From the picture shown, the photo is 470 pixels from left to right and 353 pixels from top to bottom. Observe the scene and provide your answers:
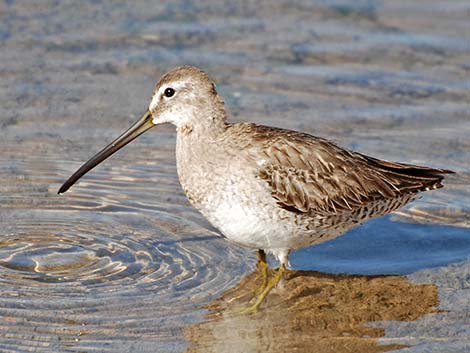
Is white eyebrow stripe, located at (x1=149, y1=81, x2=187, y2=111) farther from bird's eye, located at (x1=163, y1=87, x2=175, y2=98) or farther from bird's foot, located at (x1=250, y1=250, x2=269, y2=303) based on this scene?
bird's foot, located at (x1=250, y1=250, x2=269, y2=303)

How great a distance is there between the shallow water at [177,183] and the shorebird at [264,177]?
40 cm

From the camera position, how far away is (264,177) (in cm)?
609

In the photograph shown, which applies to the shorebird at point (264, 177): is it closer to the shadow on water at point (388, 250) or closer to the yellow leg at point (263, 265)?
the yellow leg at point (263, 265)

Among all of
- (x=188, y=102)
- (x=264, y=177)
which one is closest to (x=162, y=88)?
(x=188, y=102)

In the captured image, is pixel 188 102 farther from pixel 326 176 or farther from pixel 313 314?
pixel 313 314

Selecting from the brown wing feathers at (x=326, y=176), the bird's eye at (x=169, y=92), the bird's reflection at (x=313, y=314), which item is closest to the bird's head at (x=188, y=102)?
the bird's eye at (x=169, y=92)

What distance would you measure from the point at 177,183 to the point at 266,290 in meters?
1.63

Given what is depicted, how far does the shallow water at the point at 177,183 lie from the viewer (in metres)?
5.86

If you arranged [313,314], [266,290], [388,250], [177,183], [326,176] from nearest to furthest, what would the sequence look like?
[313,314]
[266,290]
[326,176]
[388,250]
[177,183]

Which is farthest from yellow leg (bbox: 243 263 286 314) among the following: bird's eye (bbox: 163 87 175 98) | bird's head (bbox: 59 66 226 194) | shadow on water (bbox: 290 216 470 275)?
bird's eye (bbox: 163 87 175 98)

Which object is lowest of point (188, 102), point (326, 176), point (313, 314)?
point (313, 314)

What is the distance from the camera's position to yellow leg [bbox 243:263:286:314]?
6070 millimetres

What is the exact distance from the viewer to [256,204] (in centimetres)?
599

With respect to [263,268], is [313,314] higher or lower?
lower
